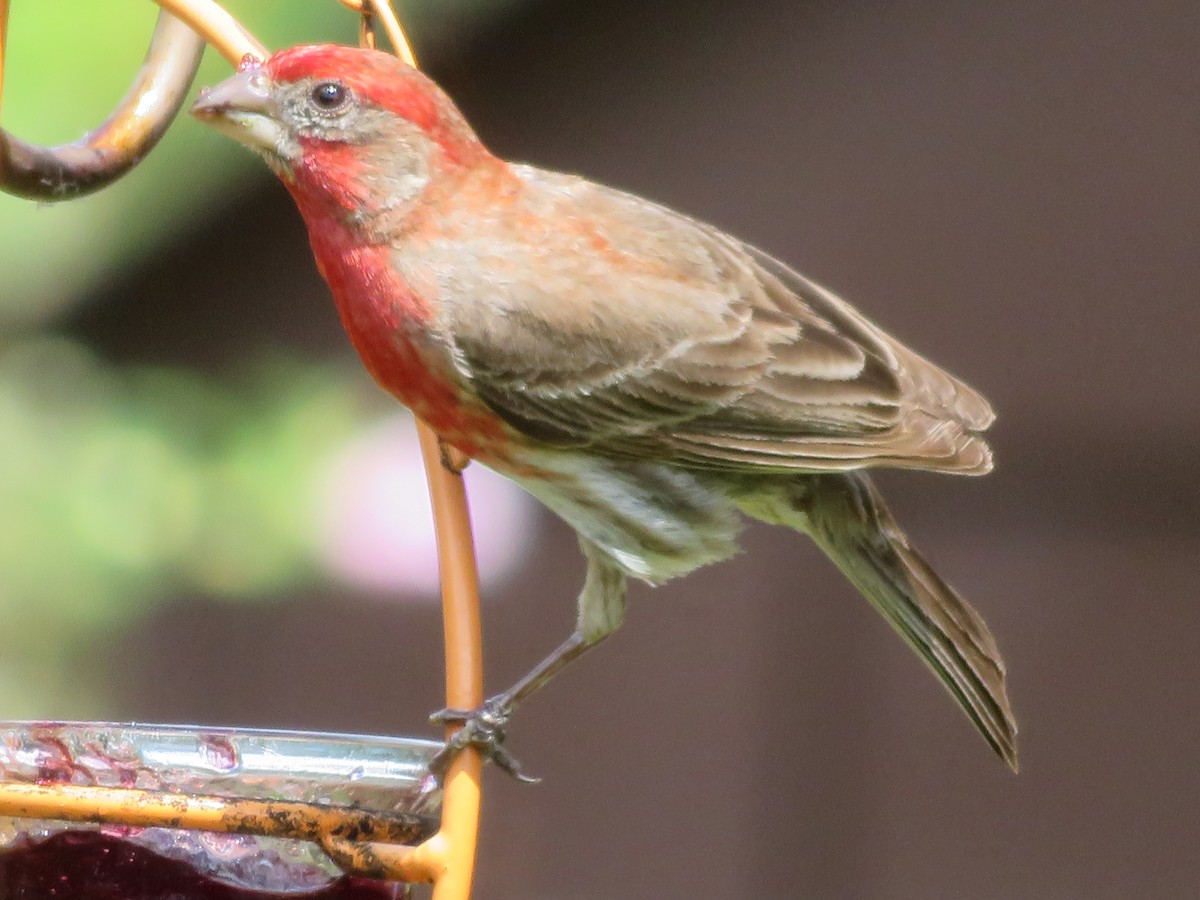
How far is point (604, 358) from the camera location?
1931 millimetres

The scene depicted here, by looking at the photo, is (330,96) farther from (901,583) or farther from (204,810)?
(901,583)

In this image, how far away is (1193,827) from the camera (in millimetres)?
3598

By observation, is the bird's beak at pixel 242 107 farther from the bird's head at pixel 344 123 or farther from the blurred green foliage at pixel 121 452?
the blurred green foliage at pixel 121 452

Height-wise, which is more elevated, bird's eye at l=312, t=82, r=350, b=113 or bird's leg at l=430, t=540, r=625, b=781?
bird's eye at l=312, t=82, r=350, b=113

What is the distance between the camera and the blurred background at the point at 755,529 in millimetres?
3479

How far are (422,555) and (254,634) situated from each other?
0.60 meters

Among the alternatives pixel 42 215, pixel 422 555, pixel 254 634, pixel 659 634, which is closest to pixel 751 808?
pixel 659 634

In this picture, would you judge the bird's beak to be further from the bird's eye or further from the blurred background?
the blurred background

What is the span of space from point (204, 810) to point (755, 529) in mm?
2597

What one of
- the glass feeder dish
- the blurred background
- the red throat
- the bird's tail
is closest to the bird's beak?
the red throat

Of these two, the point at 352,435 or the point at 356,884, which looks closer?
the point at 356,884

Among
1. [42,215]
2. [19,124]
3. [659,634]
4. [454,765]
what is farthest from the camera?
[659,634]

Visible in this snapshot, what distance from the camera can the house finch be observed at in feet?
5.79

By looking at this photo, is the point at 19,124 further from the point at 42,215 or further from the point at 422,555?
the point at 422,555
